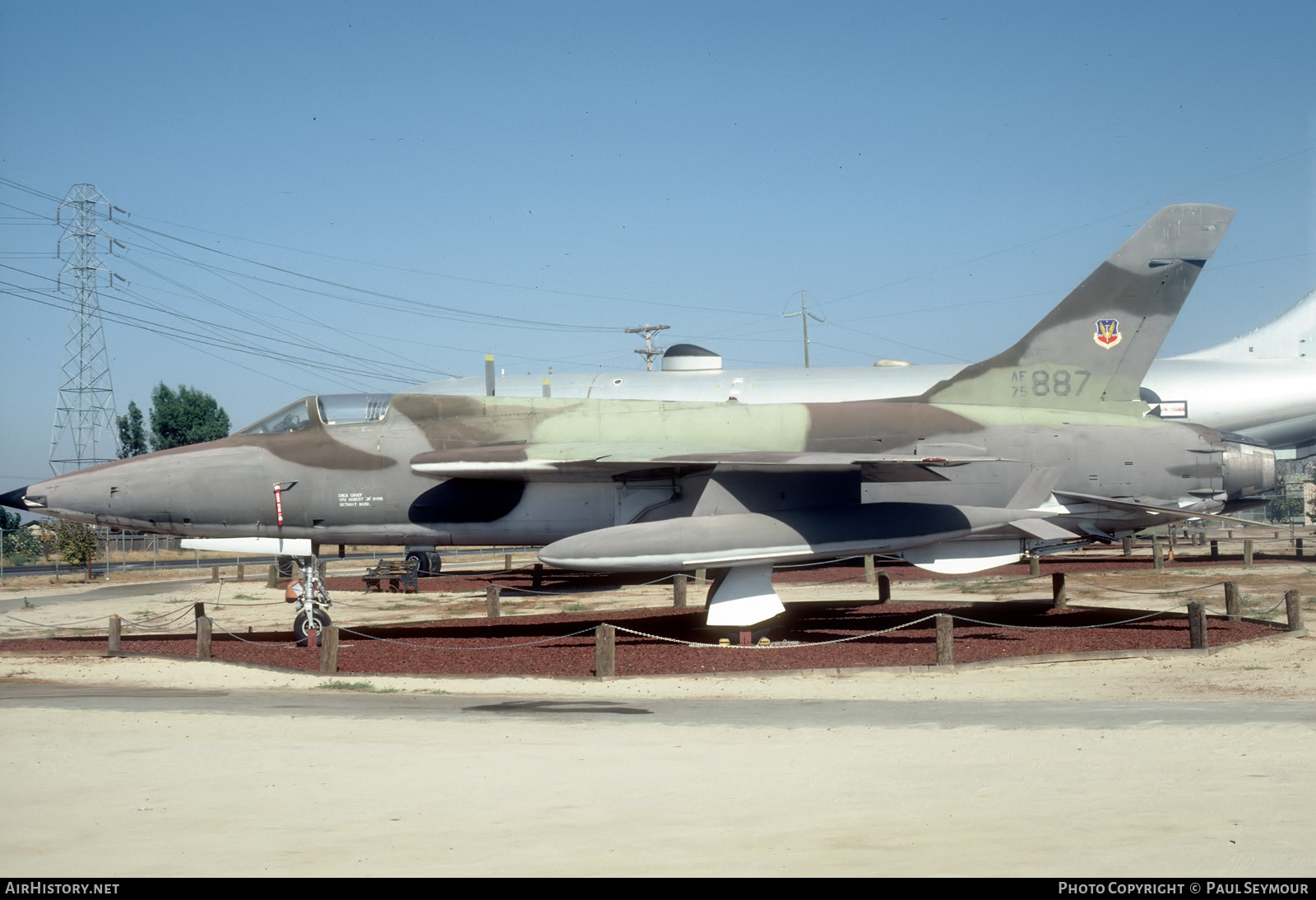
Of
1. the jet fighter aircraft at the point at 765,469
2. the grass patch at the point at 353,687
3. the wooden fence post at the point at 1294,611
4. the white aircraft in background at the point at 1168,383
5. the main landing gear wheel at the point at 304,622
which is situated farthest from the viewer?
the white aircraft in background at the point at 1168,383

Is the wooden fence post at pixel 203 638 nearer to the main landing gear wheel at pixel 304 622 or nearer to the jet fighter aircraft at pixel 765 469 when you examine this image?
the main landing gear wheel at pixel 304 622

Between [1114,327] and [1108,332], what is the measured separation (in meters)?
0.12

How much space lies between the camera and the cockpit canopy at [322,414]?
52.5 feet

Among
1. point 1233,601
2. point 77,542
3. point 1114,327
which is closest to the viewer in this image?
point 1233,601

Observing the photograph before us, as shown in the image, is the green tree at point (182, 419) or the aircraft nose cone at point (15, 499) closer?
the aircraft nose cone at point (15, 499)

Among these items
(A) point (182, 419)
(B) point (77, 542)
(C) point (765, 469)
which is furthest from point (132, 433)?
(C) point (765, 469)

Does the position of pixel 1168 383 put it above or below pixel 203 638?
above

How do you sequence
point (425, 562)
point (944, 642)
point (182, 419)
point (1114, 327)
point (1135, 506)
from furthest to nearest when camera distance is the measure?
point (182, 419), point (425, 562), point (1114, 327), point (1135, 506), point (944, 642)

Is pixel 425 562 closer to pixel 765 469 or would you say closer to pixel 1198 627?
pixel 765 469

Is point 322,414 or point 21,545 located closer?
point 322,414

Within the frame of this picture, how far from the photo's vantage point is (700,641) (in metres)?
15.8

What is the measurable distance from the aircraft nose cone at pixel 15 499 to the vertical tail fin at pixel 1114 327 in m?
13.4

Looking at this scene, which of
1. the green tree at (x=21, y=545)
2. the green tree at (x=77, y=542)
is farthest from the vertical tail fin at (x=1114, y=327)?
the green tree at (x=21, y=545)

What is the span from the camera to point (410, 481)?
15.6 m
